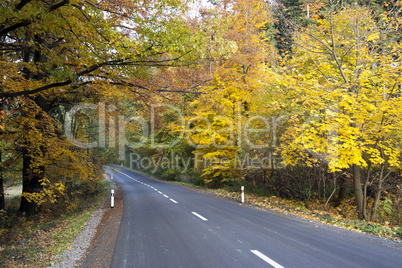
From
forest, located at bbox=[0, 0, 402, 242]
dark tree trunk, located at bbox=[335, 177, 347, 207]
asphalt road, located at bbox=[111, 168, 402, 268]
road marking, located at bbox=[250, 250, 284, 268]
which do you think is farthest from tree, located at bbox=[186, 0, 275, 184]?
road marking, located at bbox=[250, 250, 284, 268]

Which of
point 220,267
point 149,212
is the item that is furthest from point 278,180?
point 220,267

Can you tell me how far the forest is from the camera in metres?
5.60

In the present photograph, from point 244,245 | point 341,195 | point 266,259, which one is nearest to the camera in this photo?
point 266,259

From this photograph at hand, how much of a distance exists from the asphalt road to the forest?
325cm

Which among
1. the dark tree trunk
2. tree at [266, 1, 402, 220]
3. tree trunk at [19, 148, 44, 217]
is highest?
tree at [266, 1, 402, 220]

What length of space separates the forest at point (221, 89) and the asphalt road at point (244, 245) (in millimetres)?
3250

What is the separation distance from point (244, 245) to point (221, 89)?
4.23 metres

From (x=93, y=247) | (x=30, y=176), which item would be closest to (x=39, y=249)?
(x=93, y=247)

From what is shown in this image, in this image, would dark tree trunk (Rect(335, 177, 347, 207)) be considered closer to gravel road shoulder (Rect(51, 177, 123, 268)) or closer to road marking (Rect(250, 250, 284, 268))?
road marking (Rect(250, 250, 284, 268))

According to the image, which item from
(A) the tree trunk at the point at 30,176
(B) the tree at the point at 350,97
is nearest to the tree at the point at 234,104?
(B) the tree at the point at 350,97

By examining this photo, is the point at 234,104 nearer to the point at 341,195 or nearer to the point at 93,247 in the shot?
the point at 341,195

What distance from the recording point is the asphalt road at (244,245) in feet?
16.4

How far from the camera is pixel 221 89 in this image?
24.6 feet

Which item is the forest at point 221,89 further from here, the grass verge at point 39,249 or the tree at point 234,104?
the grass verge at point 39,249
